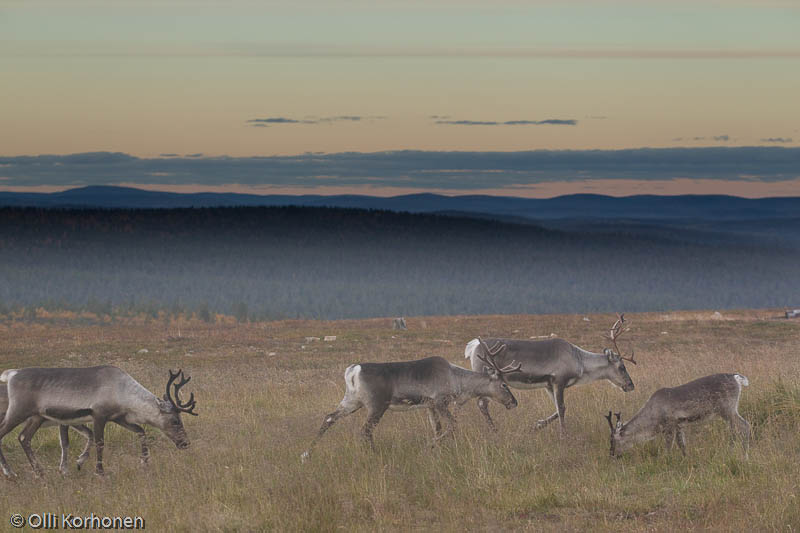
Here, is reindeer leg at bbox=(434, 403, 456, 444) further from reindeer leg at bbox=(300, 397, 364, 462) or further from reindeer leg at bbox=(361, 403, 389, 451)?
reindeer leg at bbox=(300, 397, 364, 462)

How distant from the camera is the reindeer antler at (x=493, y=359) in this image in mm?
14789

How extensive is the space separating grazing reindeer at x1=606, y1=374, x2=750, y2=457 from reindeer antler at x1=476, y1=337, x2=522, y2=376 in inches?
98.2

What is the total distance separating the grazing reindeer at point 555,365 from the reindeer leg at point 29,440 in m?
7.21

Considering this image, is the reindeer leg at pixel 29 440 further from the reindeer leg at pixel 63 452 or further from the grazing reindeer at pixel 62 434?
the reindeer leg at pixel 63 452

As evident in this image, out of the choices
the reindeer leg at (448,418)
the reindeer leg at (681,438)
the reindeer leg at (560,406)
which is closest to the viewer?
the reindeer leg at (681,438)

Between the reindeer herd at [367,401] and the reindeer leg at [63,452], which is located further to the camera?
the reindeer leg at [63,452]

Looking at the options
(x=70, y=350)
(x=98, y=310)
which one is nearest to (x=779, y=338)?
(x=70, y=350)

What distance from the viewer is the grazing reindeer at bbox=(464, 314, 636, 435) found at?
609 inches

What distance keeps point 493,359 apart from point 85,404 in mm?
6909

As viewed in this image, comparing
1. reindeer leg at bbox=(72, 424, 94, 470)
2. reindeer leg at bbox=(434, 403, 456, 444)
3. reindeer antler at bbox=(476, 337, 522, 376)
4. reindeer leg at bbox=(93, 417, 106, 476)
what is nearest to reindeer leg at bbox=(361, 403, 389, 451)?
reindeer leg at bbox=(434, 403, 456, 444)

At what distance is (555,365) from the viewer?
1556cm

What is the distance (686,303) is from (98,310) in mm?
65112

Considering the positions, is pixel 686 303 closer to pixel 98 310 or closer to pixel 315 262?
pixel 315 262

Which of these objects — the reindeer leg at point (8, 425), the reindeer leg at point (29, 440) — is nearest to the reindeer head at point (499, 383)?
the reindeer leg at point (29, 440)
